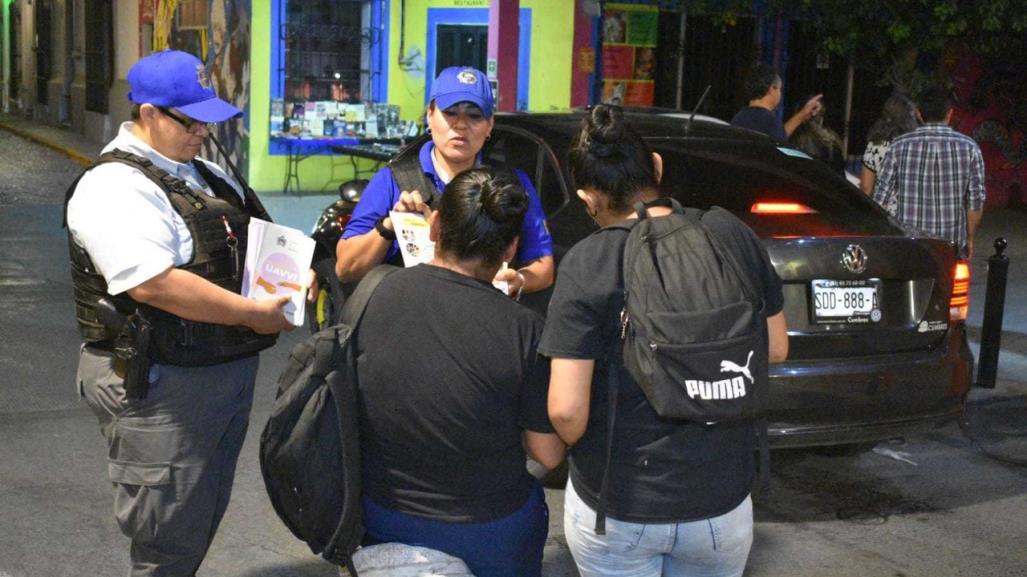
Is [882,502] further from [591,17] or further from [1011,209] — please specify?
[1011,209]

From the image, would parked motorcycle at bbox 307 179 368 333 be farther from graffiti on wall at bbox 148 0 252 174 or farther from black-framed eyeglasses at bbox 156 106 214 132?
graffiti on wall at bbox 148 0 252 174

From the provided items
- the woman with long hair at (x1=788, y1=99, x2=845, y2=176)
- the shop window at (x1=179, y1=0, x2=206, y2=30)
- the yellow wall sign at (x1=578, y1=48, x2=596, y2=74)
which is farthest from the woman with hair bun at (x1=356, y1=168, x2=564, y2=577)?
the shop window at (x1=179, y1=0, x2=206, y2=30)

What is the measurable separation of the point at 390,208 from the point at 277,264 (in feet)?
2.45

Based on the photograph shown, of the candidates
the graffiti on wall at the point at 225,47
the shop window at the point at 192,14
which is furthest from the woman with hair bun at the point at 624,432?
the shop window at the point at 192,14

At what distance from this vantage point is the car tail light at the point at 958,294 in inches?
227

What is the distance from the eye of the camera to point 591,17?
16.3 m

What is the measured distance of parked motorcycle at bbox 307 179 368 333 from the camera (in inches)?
299

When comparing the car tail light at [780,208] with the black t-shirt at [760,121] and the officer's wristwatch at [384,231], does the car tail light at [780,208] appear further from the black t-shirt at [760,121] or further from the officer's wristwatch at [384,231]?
the black t-shirt at [760,121]

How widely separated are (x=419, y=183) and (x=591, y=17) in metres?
12.5

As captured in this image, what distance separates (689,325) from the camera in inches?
107

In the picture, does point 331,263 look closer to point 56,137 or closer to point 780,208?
point 780,208

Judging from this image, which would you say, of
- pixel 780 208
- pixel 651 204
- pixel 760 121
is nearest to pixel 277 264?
pixel 651 204

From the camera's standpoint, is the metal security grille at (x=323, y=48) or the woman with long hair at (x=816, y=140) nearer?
the woman with long hair at (x=816, y=140)

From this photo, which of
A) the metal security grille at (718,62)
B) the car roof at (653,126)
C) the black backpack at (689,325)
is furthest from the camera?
the metal security grille at (718,62)
